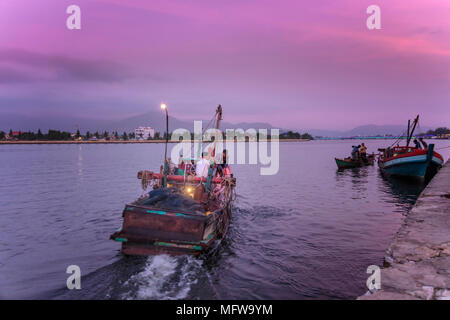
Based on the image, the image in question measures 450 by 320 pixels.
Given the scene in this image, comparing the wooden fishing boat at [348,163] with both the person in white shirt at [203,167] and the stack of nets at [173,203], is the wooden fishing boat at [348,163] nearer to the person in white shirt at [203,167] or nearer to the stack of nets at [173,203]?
the person in white shirt at [203,167]

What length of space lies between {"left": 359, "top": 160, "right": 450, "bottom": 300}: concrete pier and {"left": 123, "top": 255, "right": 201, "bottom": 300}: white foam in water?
5135 mm

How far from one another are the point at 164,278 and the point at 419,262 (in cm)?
675

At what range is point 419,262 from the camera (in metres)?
6.41

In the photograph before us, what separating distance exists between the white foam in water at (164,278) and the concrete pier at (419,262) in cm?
513

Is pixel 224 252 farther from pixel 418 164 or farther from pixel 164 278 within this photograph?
pixel 418 164

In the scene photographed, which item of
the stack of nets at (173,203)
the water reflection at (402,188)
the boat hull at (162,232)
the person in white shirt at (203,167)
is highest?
the person in white shirt at (203,167)

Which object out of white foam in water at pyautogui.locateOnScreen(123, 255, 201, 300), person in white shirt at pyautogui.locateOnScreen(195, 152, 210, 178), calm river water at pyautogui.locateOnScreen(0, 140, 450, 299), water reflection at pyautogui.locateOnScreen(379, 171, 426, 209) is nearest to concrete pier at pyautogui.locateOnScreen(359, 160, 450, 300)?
calm river water at pyautogui.locateOnScreen(0, 140, 450, 299)

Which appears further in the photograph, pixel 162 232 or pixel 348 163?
pixel 348 163

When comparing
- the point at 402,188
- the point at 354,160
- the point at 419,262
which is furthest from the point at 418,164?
the point at 419,262

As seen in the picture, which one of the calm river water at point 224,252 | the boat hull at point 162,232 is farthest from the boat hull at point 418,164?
the boat hull at point 162,232

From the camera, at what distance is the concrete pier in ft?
16.6

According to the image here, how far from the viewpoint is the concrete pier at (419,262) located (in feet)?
16.6

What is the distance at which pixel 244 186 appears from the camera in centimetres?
3102

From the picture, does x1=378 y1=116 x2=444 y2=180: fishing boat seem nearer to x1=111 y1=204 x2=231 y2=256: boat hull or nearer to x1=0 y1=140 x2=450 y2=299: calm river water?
x1=0 y1=140 x2=450 y2=299: calm river water
